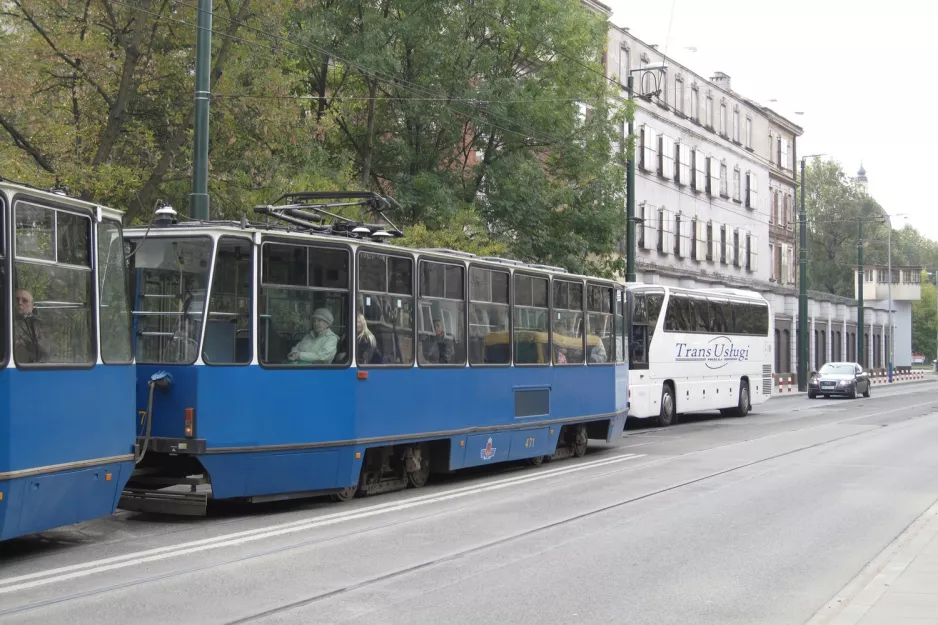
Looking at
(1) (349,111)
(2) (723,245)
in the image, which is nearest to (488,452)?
(1) (349,111)

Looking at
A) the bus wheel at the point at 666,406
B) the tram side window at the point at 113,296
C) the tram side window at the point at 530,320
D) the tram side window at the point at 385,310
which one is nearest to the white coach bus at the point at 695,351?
the bus wheel at the point at 666,406

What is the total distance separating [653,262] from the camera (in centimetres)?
5209

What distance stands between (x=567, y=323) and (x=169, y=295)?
810cm

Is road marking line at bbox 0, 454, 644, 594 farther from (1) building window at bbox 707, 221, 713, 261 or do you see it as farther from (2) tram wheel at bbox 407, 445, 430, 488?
(1) building window at bbox 707, 221, 713, 261

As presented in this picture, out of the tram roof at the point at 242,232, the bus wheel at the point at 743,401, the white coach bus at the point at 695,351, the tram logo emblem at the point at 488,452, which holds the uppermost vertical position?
the tram roof at the point at 242,232

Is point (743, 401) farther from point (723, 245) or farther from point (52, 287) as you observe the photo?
point (52, 287)

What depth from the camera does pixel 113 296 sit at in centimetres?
1041

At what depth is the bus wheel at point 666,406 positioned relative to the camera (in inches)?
1180

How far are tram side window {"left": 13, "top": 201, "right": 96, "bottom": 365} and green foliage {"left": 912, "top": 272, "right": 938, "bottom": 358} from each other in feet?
383

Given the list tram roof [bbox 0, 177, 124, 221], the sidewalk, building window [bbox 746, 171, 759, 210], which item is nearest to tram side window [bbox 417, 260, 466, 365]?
tram roof [bbox 0, 177, 124, 221]

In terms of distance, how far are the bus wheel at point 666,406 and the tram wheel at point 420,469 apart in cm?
1556

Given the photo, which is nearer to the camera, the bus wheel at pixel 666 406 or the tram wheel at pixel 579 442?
the tram wheel at pixel 579 442

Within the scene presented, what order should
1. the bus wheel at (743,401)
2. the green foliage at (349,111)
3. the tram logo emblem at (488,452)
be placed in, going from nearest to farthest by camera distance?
1. the tram logo emblem at (488,452)
2. the green foliage at (349,111)
3. the bus wheel at (743,401)

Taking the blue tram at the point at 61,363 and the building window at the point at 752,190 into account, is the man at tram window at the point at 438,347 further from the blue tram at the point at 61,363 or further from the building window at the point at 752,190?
the building window at the point at 752,190
